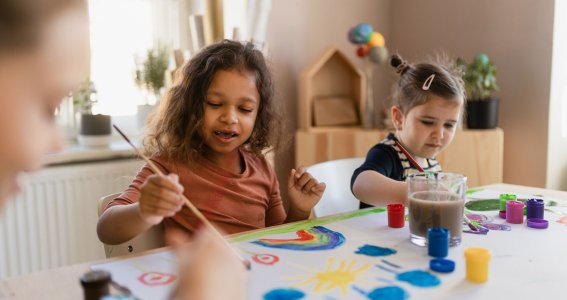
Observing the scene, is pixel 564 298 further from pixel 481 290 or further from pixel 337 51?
pixel 337 51

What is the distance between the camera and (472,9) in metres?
2.32

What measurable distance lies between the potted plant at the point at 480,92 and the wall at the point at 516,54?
0.13 meters

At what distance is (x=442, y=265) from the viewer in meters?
0.75

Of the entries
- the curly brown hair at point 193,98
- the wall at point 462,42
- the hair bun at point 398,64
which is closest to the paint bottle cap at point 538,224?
the hair bun at point 398,64

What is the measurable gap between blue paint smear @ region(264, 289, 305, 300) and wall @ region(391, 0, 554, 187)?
1.78 metres

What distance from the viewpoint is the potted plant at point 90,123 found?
1957 mm

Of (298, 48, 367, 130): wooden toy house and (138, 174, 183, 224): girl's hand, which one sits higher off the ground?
(298, 48, 367, 130): wooden toy house

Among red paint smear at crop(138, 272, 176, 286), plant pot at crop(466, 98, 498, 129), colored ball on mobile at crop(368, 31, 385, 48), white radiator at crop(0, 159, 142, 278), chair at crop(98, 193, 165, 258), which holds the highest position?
colored ball on mobile at crop(368, 31, 385, 48)

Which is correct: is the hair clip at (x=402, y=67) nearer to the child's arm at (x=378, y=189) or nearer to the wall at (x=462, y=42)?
the child's arm at (x=378, y=189)

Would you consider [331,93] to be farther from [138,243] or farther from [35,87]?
[35,87]

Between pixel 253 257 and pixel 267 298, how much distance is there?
155 mm

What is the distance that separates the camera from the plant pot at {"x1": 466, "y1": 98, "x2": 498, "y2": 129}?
82.1 inches

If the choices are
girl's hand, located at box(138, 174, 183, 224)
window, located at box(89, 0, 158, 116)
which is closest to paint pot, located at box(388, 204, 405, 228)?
girl's hand, located at box(138, 174, 183, 224)

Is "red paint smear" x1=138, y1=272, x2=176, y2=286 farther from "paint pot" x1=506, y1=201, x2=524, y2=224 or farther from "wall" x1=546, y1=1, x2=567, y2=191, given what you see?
"wall" x1=546, y1=1, x2=567, y2=191
